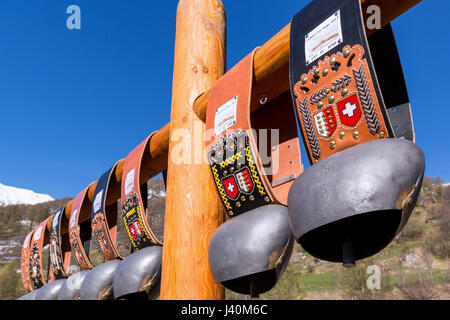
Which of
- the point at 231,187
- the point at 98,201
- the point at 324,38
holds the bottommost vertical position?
the point at 231,187

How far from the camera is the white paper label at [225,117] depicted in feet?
3.92

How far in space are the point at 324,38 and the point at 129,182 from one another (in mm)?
1072

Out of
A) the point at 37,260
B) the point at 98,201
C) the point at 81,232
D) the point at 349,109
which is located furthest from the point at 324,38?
the point at 37,260

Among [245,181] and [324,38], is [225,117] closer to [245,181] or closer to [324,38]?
[245,181]

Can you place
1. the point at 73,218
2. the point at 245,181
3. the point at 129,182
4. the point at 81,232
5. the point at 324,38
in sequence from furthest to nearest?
1. the point at 81,232
2. the point at 73,218
3. the point at 129,182
4. the point at 245,181
5. the point at 324,38

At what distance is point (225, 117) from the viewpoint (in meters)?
1.23

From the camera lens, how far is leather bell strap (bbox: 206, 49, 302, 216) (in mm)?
1067

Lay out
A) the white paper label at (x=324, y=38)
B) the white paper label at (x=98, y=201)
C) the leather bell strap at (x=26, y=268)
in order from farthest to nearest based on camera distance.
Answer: the leather bell strap at (x=26, y=268), the white paper label at (x=98, y=201), the white paper label at (x=324, y=38)

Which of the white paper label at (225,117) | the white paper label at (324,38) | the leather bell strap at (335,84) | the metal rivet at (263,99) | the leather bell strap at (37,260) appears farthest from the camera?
the leather bell strap at (37,260)

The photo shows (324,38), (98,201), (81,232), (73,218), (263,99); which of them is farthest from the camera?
(81,232)

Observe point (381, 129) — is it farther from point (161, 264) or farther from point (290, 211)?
point (161, 264)

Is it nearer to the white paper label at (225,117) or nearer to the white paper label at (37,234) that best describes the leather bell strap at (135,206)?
the white paper label at (225,117)

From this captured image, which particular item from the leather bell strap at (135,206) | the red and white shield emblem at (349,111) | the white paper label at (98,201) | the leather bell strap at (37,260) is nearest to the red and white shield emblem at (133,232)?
the leather bell strap at (135,206)
